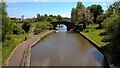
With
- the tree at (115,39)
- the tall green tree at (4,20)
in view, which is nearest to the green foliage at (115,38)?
the tree at (115,39)

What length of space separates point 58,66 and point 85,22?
58.5 meters

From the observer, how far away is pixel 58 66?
90.1 ft

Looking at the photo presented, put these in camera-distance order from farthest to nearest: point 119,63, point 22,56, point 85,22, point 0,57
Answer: point 85,22 → point 22,56 → point 0,57 → point 119,63

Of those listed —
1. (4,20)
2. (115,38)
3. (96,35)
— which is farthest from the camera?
(96,35)

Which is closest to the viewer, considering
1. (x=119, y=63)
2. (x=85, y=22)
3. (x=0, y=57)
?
(x=119, y=63)

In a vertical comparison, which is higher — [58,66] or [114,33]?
[114,33]

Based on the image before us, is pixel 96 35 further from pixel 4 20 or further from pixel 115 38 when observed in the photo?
pixel 115 38

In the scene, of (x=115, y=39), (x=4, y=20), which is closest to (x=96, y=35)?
(x=4, y=20)

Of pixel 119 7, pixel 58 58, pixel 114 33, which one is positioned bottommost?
pixel 58 58

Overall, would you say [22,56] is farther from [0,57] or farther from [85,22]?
[85,22]

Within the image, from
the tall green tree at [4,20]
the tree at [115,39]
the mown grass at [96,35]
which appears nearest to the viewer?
the tree at [115,39]

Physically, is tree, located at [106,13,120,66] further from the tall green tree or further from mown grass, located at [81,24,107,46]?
the tall green tree

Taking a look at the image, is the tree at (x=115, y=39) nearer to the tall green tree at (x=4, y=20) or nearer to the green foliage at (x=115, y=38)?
the green foliage at (x=115, y=38)

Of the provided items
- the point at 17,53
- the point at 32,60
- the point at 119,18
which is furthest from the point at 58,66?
the point at 119,18
